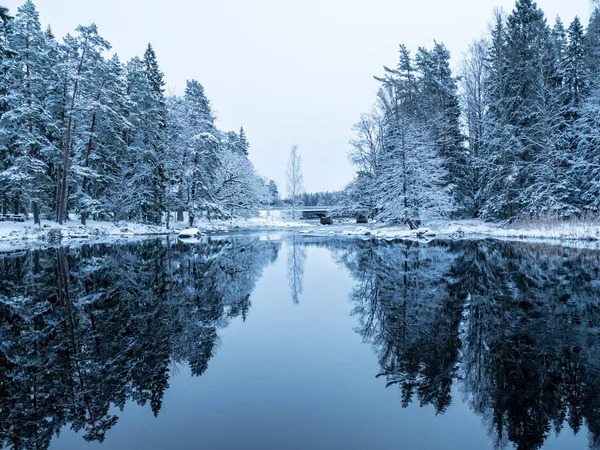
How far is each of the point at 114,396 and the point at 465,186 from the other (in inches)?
1420

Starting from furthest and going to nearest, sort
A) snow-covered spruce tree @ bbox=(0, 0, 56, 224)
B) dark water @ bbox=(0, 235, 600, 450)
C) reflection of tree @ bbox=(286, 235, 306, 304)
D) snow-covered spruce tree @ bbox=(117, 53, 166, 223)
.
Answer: snow-covered spruce tree @ bbox=(117, 53, 166, 223) < snow-covered spruce tree @ bbox=(0, 0, 56, 224) < reflection of tree @ bbox=(286, 235, 306, 304) < dark water @ bbox=(0, 235, 600, 450)

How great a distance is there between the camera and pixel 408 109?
121 ft

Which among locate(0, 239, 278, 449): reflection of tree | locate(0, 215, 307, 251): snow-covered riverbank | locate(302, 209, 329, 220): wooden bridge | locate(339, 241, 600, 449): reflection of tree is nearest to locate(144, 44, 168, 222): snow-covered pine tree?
locate(0, 215, 307, 251): snow-covered riverbank

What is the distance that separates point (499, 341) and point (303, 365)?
3.03m

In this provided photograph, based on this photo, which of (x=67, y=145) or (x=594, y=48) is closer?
(x=67, y=145)

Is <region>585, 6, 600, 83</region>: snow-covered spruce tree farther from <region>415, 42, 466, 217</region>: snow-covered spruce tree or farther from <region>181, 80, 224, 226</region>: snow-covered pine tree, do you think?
<region>181, 80, 224, 226</region>: snow-covered pine tree

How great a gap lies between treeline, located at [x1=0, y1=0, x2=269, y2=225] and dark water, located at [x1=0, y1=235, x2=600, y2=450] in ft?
76.3

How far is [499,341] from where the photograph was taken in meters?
5.38

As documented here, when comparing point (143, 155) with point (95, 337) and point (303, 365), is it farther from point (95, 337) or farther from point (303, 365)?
point (303, 365)

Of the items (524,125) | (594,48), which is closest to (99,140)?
(524,125)

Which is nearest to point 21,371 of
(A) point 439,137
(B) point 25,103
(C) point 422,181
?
(C) point 422,181

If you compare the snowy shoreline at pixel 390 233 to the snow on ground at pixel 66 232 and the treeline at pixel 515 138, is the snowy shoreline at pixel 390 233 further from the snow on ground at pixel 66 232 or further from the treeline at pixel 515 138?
the treeline at pixel 515 138

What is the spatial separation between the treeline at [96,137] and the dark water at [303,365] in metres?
23.3

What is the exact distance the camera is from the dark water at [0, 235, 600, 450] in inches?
131
